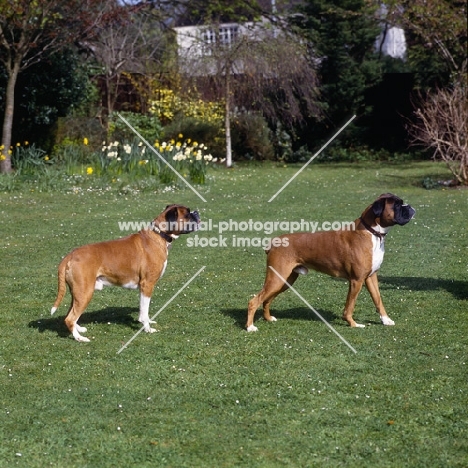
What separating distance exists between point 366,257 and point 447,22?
1750cm

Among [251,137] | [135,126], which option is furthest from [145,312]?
[251,137]

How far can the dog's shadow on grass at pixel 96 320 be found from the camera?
7742mm

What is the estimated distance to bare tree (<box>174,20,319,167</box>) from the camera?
2441cm

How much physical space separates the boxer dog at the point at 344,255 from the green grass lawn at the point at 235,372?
319 millimetres

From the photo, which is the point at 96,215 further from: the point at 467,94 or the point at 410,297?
the point at 467,94

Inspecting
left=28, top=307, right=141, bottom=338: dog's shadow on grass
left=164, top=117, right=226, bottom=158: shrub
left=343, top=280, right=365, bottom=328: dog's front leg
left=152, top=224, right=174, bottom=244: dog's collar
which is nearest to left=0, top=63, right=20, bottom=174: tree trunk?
left=164, top=117, right=226, bottom=158: shrub

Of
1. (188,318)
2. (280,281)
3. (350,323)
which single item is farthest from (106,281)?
(350,323)

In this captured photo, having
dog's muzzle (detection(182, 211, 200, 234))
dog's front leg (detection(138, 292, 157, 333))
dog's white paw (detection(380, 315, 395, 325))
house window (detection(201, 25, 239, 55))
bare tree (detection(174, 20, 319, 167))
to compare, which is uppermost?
house window (detection(201, 25, 239, 55))

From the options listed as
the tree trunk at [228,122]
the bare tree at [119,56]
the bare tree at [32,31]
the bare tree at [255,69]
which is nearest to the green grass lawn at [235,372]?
the bare tree at [32,31]

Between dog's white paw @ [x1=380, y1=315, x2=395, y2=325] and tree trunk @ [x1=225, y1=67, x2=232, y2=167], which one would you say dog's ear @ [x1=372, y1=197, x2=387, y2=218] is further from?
tree trunk @ [x1=225, y1=67, x2=232, y2=167]

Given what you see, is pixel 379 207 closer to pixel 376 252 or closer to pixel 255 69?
pixel 376 252

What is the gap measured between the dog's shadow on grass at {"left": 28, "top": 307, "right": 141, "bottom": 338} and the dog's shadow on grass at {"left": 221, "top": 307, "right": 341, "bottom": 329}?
0.99 metres

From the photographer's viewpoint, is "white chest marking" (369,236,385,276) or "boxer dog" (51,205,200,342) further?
"white chest marking" (369,236,385,276)

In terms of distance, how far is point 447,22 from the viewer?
23.0 metres
